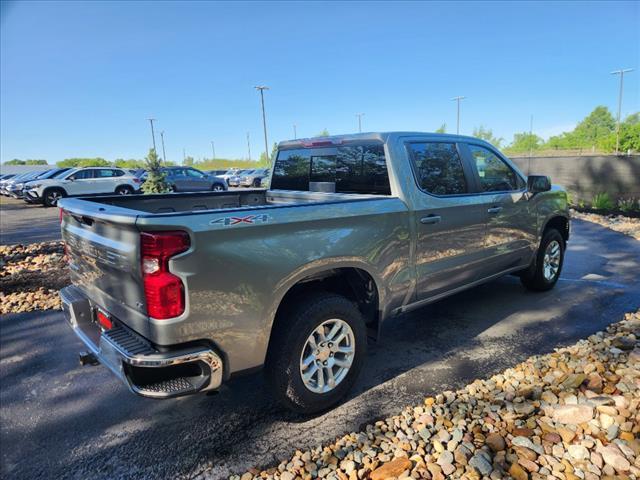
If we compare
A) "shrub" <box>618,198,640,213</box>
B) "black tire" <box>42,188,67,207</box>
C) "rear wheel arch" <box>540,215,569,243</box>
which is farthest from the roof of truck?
"black tire" <box>42,188,67,207</box>

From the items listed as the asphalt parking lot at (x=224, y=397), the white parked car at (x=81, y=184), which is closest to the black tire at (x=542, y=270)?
the asphalt parking lot at (x=224, y=397)

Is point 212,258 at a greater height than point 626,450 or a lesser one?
greater

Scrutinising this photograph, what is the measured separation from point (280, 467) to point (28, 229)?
520 inches

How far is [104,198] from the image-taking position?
11.3 ft

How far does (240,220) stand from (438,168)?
83.5 inches

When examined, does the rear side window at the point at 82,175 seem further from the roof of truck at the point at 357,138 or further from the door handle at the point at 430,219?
the door handle at the point at 430,219

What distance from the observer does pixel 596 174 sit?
43.5 feet

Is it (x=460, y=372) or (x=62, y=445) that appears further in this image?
(x=460, y=372)

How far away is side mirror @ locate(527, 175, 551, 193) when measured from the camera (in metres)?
4.59

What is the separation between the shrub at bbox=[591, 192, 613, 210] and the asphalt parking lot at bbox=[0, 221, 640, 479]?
8953 millimetres

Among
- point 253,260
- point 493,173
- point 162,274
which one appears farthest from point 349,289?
point 493,173

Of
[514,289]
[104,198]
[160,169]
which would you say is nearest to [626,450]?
[514,289]

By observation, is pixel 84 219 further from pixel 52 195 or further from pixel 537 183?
pixel 52 195

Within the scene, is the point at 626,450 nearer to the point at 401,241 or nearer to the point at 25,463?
the point at 401,241
